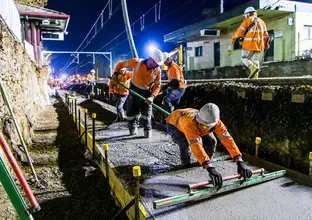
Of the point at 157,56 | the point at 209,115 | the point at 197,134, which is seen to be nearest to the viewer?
the point at 209,115

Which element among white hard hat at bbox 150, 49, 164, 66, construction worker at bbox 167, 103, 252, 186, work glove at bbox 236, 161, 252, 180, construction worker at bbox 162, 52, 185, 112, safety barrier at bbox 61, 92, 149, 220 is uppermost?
white hard hat at bbox 150, 49, 164, 66

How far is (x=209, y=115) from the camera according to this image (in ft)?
10.2

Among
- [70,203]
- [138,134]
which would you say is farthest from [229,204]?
[138,134]

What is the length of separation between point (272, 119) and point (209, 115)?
1.82 metres

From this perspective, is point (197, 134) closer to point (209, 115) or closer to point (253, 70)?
point (209, 115)

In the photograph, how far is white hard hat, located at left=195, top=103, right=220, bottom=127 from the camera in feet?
10.2

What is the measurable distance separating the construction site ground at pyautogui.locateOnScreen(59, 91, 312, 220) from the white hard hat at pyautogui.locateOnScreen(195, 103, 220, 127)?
831 millimetres

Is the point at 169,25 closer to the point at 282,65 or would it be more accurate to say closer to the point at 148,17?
the point at 148,17

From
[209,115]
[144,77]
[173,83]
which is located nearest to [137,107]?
[144,77]

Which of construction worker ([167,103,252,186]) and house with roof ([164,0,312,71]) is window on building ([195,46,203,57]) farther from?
construction worker ([167,103,252,186])

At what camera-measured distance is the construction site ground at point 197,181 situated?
269cm

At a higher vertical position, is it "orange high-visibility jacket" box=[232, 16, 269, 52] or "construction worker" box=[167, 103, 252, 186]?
"orange high-visibility jacket" box=[232, 16, 269, 52]

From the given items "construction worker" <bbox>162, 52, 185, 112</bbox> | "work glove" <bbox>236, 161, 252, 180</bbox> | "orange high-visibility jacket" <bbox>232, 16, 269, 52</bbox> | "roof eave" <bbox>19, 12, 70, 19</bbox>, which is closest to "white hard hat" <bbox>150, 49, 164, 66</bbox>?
"construction worker" <bbox>162, 52, 185, 112</bbox>

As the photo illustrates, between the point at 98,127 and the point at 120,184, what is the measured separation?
3755mm
